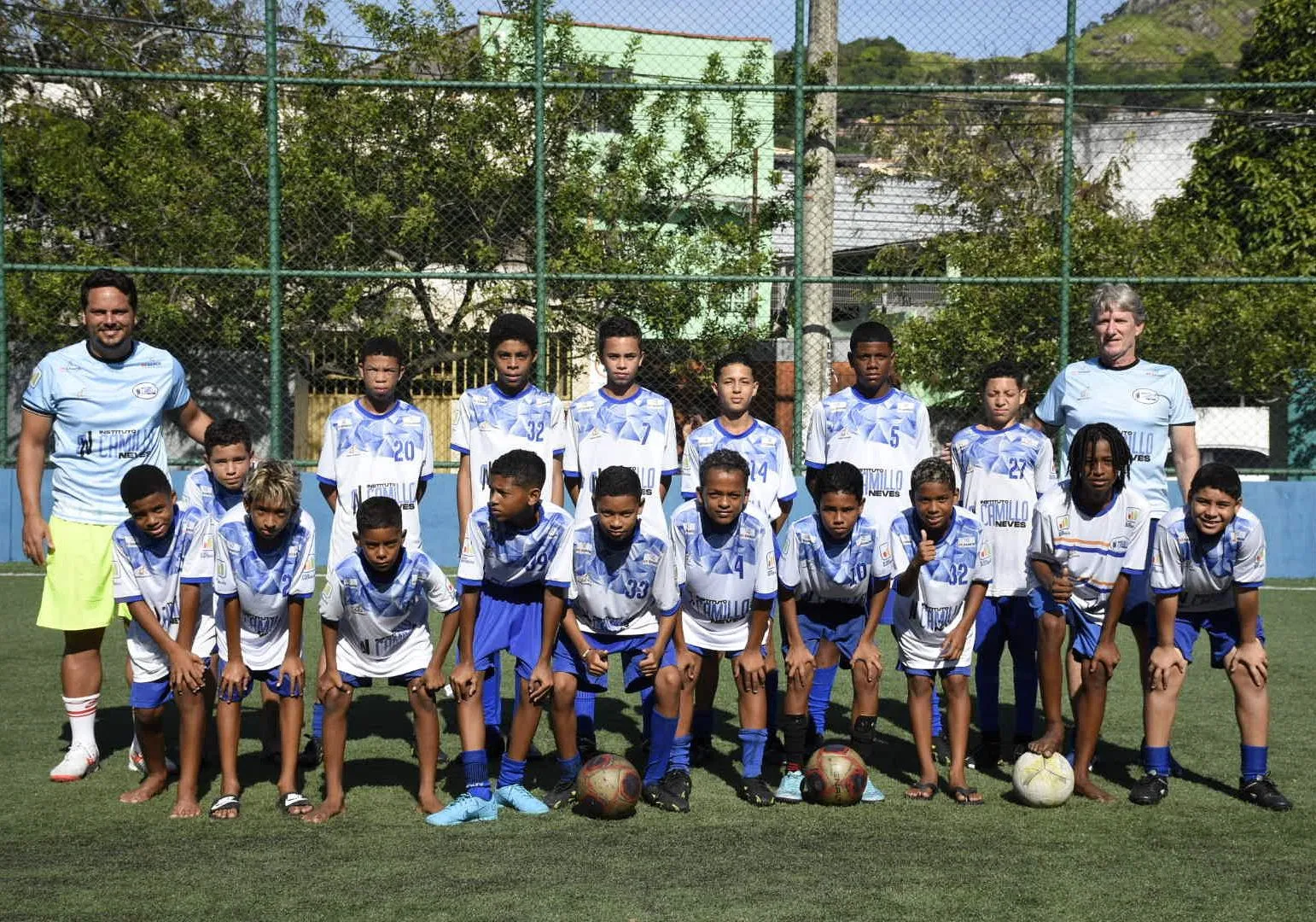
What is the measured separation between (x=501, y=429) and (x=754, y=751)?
1.97 meters

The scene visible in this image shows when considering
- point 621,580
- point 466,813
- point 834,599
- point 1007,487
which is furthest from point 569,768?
point 1007,487

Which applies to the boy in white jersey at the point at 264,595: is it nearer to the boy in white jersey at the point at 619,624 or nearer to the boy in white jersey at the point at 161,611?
the boy in white jersey at the point at 161,611

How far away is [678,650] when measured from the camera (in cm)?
570

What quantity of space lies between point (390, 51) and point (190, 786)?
958 cm

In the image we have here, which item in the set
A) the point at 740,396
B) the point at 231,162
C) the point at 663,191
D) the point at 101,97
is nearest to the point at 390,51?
the point at 231,162

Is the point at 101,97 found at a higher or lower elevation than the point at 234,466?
higher

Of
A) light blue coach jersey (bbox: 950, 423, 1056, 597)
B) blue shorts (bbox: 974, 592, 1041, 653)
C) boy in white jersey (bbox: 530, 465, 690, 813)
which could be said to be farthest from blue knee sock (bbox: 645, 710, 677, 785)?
light blue coach jersey (bbox: 950, 423, 1056, 597)

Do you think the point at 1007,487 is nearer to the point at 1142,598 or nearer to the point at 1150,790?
the point at 1142,598

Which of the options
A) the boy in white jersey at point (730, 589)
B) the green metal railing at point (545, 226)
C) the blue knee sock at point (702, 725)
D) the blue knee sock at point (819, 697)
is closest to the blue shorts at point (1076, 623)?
the blue knee sock at point (819, 697)

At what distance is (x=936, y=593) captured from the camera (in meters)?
5.88

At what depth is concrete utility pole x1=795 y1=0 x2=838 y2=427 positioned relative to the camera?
12.3 m

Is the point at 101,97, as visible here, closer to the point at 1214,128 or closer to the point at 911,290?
the point at 911,290

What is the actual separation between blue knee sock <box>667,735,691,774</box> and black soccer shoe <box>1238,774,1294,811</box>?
88.1 inches

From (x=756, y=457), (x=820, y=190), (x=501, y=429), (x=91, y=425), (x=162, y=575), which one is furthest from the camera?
(x=820, y=190)
